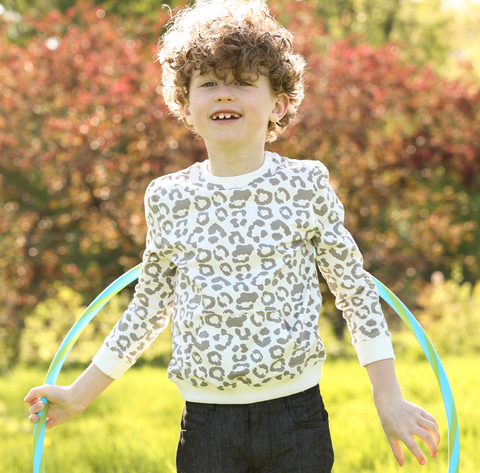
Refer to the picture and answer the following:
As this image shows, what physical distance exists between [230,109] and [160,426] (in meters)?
2.62

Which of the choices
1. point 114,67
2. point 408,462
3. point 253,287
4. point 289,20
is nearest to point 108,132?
point 114,67

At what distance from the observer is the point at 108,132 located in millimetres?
7055

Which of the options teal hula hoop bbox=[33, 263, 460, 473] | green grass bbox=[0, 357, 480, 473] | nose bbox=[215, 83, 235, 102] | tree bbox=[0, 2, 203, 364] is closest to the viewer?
nose bbox=[215, 83, 235, 102]

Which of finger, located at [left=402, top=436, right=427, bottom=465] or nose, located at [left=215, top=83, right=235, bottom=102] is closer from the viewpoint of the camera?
finger, located at [left=402, top=436, right=427, bottom=465]

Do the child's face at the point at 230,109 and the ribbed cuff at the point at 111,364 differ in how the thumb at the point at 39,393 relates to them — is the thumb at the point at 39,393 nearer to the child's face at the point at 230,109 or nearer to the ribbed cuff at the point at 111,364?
the ribbed cuff at the point at 111,364

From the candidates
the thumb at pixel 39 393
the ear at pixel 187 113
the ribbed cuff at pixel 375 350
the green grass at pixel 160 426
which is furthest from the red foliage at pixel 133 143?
the ribbed cuff at pixel 375 350

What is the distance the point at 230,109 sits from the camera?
182cm

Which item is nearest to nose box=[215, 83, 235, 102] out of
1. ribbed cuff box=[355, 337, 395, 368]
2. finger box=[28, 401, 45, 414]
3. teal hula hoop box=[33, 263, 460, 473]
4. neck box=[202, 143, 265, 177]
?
neck box=[202, 143, 265, 177]

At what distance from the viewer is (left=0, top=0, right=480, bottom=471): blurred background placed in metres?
7.09

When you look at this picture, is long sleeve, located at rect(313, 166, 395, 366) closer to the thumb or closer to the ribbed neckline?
the ribbed neckline

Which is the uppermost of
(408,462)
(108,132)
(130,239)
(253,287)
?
(108,132)

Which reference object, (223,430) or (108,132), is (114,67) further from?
(223,430)

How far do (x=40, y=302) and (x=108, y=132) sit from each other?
2348mm

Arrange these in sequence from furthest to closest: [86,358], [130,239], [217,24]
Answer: [130,239], [86,358], [217,24]
